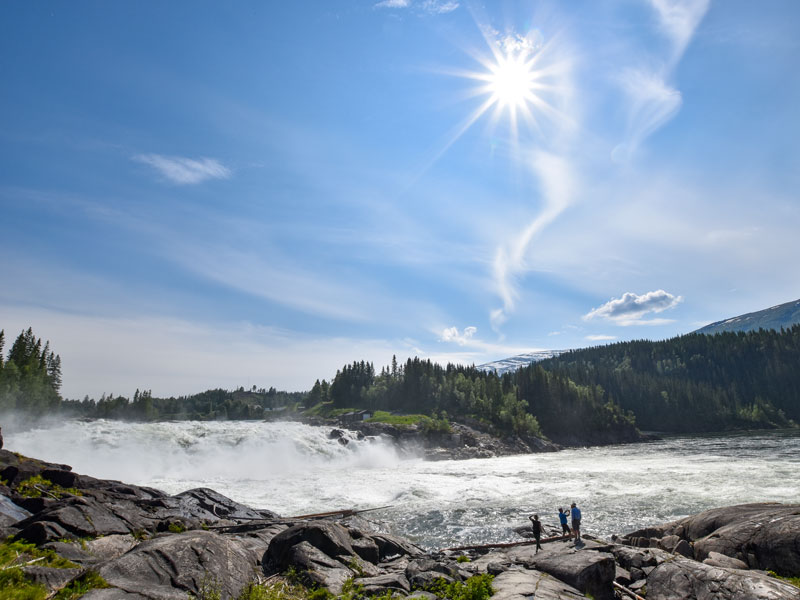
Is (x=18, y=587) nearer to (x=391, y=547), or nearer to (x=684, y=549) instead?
(x=391, y=547)

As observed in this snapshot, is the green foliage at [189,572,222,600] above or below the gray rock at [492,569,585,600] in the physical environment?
above

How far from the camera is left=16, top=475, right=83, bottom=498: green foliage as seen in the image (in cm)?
2039

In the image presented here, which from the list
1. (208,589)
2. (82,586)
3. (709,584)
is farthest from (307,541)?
(709,584)

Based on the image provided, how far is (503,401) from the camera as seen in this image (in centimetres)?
12519

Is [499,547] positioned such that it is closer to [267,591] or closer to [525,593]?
[525,593]

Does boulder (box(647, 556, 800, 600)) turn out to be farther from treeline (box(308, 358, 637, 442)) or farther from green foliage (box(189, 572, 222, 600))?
treeline (box(308, 358, 637, 442))

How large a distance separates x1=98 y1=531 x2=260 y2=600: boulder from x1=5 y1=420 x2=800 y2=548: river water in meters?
14.3

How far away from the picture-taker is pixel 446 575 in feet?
48.1

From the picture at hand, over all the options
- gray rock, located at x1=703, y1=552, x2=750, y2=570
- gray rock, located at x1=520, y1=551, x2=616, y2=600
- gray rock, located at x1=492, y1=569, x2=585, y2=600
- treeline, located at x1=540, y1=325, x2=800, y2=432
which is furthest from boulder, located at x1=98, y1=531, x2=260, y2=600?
treeline, located at x1=540, y1=325, x2=800, y2=432

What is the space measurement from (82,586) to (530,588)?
12630 mm

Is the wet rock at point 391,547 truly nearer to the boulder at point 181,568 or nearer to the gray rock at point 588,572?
the gray rock at point 588,572

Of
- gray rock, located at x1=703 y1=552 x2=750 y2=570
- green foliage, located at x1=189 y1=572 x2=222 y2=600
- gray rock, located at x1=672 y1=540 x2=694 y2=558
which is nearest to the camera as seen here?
green foliage, located at x1=189 y1=572 x2=222 y2=600

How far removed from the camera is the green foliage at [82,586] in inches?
369

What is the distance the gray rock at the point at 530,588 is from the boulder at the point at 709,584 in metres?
2.93
